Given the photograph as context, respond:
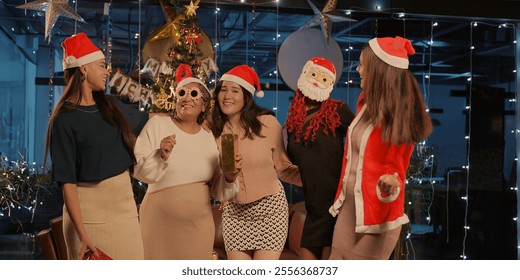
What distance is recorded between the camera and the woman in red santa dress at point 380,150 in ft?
10.4

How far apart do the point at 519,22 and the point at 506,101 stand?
0.91m

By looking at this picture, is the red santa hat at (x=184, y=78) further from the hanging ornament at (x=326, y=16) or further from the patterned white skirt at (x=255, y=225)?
the hanging ornament at (x=326, y=16)

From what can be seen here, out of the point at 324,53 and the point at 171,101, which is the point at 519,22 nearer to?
the point at 324,53

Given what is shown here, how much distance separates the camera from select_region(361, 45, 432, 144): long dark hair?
3.13 m

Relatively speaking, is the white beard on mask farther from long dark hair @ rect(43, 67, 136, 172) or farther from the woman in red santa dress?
long dark hair @ rect(43, 67, 136, 172)

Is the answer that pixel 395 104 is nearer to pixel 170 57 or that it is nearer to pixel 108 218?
pixel 108 218

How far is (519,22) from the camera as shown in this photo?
694 centimetres

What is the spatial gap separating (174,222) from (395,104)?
51.8 inches

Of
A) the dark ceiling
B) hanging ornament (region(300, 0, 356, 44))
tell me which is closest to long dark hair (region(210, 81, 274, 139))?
hanging ornament (region(300, 0, 356, 44))

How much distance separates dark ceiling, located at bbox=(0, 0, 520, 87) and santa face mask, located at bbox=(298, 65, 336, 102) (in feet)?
6.46

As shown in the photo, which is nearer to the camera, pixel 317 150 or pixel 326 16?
pixel 317 150

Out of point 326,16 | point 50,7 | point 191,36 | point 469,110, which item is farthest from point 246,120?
point 469,110

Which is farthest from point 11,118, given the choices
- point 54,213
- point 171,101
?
point 171,101

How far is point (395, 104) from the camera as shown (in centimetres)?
317
